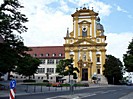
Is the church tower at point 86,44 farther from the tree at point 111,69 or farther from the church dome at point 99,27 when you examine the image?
the tree at point 111,69

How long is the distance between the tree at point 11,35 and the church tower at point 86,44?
57.7 m

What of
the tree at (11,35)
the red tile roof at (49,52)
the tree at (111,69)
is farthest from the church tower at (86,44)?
the tree at (11,35)

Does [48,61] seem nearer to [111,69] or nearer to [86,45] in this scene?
[86,45]

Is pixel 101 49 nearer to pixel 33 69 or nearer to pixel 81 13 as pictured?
pixel 81 13

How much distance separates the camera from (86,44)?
9819 cm

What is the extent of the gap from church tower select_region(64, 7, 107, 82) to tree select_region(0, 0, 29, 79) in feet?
189

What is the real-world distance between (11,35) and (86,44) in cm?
6022

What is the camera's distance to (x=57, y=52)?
113 metres

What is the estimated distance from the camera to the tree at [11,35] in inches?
1473

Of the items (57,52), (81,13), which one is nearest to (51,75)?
(57,52)

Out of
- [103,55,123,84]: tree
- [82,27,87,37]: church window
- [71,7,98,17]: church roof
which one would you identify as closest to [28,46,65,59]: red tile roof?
[82,27,87,37]: church window

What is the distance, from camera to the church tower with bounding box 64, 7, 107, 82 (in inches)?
3821

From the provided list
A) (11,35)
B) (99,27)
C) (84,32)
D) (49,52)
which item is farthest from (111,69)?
(11,35)

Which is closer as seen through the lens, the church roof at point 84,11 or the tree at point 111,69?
the tree at point 111,69
